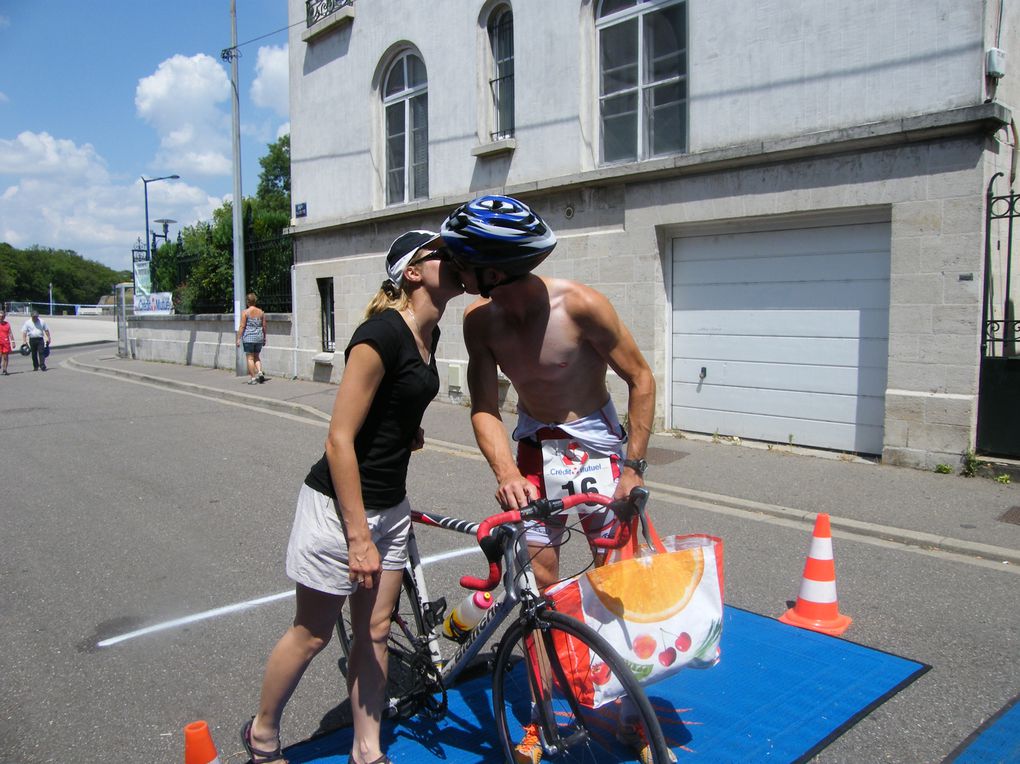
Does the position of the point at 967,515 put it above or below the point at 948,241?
below

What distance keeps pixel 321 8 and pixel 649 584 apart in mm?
14802

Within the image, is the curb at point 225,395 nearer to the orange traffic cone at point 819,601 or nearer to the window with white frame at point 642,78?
the window with white frame at point 642,78

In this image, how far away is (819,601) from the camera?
4090 mm

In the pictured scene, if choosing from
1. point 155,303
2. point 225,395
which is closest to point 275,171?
point 155,303

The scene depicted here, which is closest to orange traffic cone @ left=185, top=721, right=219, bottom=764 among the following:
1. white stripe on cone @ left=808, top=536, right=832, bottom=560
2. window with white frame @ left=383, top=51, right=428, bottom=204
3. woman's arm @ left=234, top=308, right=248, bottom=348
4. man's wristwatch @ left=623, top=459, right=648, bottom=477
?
man's wristwatch @ left=623, top=459, right=648, bottom=477

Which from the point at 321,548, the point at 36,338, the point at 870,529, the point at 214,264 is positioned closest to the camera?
the point at 321,548

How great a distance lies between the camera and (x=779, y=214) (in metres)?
8.31

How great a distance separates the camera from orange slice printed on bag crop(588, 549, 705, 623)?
2.41 m

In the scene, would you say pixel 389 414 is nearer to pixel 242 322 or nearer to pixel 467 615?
pixel 467 615

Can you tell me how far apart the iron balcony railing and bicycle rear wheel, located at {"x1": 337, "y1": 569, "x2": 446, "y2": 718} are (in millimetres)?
13369

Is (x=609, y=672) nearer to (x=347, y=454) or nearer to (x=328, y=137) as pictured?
(x=347, y=454)

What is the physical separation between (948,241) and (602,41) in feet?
16.7

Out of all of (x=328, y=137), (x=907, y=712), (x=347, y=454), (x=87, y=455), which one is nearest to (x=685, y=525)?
(x=907, y=712)

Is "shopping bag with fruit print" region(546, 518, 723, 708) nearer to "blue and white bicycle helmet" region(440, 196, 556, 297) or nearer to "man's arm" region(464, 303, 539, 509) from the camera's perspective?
"man's arm" region(464, 303, 539, 509)
